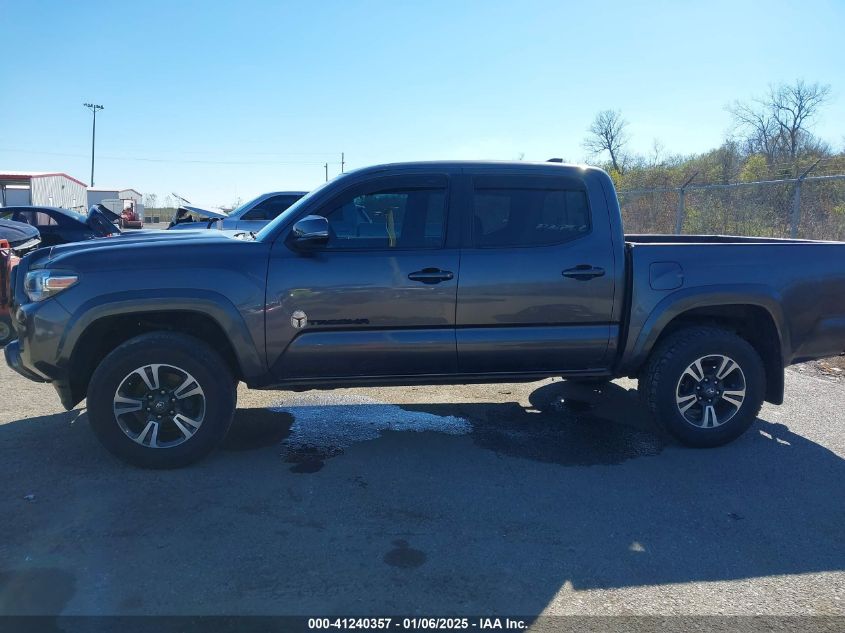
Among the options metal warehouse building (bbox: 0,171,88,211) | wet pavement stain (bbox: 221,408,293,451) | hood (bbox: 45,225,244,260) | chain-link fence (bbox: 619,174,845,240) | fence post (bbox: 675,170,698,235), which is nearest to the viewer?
hood (bbox: 45,225,244,260)

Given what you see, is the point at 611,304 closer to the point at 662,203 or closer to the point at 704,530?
the point at 704,530

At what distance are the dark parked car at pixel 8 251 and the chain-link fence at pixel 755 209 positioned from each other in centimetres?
1135

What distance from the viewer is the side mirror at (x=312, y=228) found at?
4305 mm

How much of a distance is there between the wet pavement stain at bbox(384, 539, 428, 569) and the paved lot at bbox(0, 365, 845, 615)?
1 cm

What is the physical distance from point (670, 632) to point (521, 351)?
2237 mm

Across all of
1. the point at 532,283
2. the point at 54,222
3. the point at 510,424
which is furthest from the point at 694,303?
the point at 54,222

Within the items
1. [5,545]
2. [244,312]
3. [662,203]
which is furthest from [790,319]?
[662,203]

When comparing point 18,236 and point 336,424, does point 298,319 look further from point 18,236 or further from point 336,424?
point 18,236

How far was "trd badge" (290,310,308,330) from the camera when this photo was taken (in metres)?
4.45

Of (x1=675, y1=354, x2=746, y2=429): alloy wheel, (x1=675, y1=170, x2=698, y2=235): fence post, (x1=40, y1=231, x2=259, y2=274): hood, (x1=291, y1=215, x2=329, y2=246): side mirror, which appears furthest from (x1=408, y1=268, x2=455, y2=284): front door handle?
(x1=675, y1=170, x2=698, y2=235): fence post

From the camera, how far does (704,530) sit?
145 inches

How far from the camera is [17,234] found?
9695mm

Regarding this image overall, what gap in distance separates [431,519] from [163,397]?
2.00 meters

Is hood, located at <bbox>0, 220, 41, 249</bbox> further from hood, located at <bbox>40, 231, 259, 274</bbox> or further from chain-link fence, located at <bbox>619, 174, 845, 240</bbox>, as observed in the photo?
chain-link fence, located at <bbox>619, 174, 845, 240</bbox>
